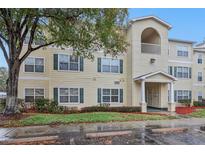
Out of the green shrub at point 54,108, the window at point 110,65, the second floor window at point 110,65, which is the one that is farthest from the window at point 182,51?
the green shrub at point 54,108

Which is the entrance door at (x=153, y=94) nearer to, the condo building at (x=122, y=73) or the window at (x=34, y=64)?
the condo building at (x=122, y=73)

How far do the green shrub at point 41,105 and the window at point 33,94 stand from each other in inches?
35.8

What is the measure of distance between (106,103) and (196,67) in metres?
13.0

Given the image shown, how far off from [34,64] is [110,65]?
6800 millimetres

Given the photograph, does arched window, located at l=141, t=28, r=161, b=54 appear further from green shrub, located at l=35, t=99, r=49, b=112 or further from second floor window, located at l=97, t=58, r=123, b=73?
green shrub, located at l=35, t=99, r=49, b=112

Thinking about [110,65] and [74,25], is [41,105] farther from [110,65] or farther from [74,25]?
[110,65]

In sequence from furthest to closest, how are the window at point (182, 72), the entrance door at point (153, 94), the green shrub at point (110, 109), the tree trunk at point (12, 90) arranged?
the window at point (182, 72), the entrance door at point (153, 94), the green shrub at point (110, 109), the tree trunk at point (12, 90)

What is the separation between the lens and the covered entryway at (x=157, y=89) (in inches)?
694

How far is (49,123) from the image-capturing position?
10.5 m

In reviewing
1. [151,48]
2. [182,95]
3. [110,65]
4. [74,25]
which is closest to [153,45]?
[151,48]

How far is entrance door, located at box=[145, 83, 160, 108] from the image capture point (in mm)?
19961

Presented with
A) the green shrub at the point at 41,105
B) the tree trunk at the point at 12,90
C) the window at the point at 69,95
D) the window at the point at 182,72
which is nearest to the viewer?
the tree trunk at the point at 12,90
